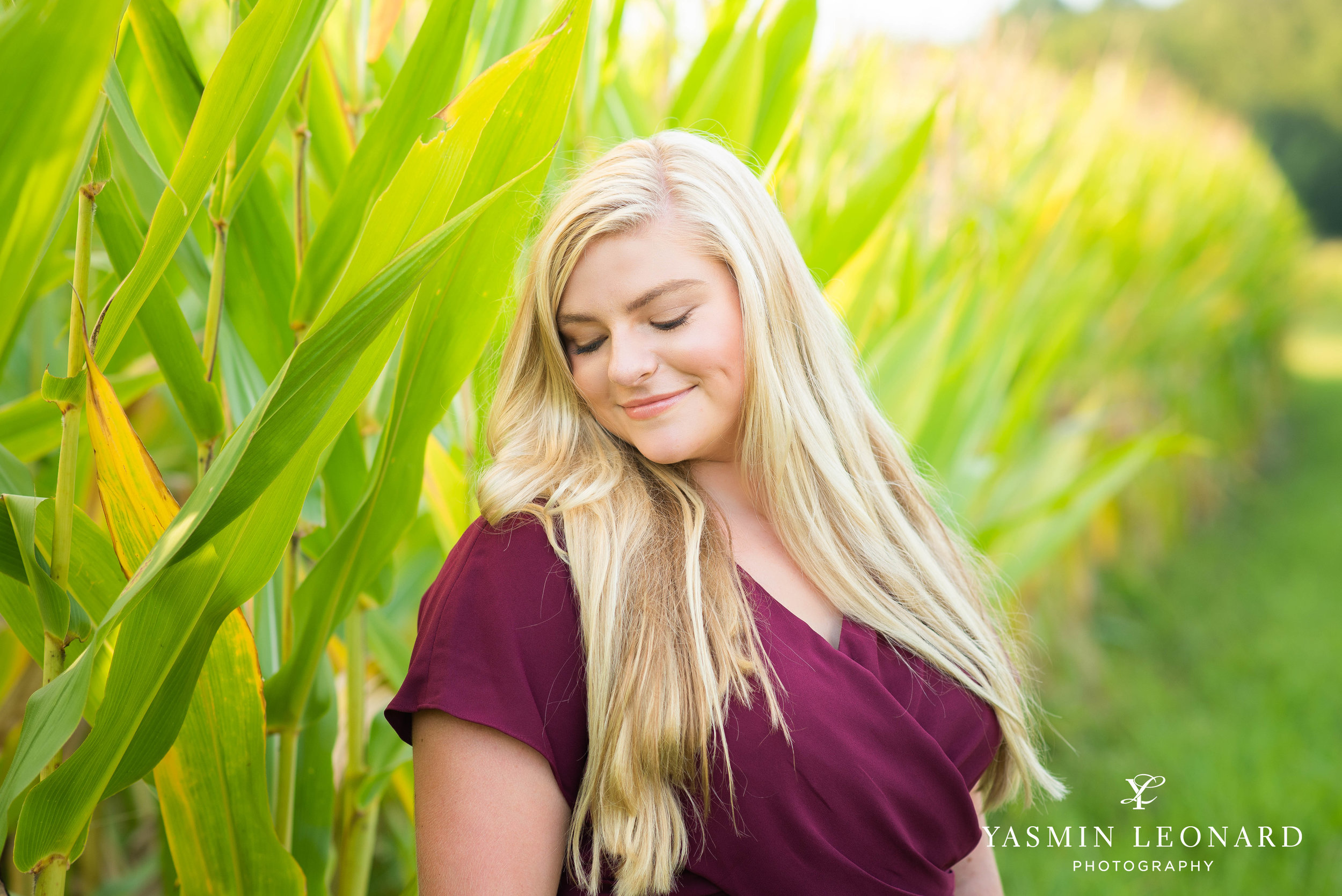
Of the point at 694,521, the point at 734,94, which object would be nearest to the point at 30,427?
the point at 694,521

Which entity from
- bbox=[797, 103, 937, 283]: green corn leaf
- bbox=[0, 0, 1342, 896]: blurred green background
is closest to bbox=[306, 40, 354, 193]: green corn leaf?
bbox=[0, 0, 1342, 896]: blurred green background

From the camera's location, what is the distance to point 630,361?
77 cm

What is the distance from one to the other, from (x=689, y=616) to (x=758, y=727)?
0.10 metres

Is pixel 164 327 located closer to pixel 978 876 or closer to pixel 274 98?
pixel 274 98

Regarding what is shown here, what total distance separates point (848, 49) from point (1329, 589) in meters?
3.40

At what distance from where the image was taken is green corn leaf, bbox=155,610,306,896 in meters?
0.60

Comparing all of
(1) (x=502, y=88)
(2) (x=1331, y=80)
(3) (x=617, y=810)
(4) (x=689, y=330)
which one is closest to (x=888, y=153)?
(4) (x=689, y=330)

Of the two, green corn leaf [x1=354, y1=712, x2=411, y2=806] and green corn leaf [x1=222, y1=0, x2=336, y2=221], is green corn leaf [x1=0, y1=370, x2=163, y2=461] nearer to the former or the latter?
green corn leaf [x1=222, y1=0, x2=336, y2=221]

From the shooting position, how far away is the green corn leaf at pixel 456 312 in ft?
1.92

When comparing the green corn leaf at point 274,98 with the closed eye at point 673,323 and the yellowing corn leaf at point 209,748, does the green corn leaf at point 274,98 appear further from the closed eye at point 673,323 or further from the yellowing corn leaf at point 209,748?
the closed eye at point 673,323

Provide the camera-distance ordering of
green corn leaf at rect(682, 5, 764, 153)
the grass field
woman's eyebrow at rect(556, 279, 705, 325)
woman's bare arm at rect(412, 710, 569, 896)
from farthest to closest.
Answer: the grass field
green corn leaf at rect(682, 5, 764, 153)
woman's eyebrow at rect(556, 279, 705, 325)
woman's bare arm at rect(412, 710, 569, 896)

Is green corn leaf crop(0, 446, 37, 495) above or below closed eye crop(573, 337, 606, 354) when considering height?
above

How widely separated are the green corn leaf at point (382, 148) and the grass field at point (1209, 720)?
941 mm

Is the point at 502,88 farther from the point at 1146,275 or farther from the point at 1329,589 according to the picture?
the point at 1329,589
